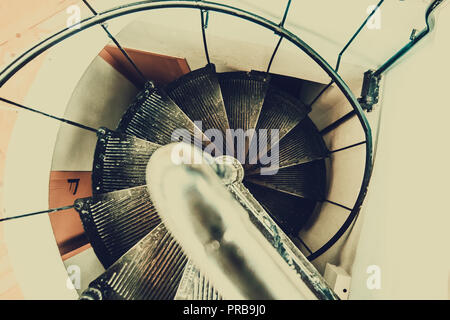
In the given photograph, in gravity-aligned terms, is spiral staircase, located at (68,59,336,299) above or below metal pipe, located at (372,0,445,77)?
below

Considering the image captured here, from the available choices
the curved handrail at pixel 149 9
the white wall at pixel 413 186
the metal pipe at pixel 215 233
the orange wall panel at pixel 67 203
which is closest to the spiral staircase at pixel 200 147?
the curved handrail at pixel 149 9

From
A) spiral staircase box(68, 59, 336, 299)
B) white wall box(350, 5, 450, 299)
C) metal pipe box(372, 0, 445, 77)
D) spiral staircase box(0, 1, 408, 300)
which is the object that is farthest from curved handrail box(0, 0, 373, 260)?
spiral staircase box(68, 59, 336, 299)

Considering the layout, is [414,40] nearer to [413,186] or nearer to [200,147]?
[413,186]

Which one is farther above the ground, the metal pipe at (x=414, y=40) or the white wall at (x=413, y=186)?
the metal pipe at (x=414, y=40)

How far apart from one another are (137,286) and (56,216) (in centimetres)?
134

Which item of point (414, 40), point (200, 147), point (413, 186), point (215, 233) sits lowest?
point (215, 233)

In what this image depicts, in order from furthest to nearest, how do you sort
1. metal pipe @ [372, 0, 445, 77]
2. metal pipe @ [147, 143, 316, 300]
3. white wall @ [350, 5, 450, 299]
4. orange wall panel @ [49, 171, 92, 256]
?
orange wall panel @ [49, 171, 92, 256] → metal pipe @ [372, 0, 445, 77] → white wall @ [350, 5, 450, 299] → metal pipe @ [147, 143, 316, 300]

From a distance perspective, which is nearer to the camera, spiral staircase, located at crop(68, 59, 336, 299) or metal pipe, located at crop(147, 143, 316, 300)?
metal pipe, located at crop(147, 143, 316, 300)

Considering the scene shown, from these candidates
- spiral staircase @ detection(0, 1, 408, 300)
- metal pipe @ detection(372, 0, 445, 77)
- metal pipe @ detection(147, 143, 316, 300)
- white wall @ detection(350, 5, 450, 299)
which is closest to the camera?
metal pipe @ detection(147, 143, 316, 300)

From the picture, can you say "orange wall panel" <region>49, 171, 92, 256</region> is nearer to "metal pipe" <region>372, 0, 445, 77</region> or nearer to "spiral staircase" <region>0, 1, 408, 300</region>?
"spiral staircase" <region>0, 1, 408, 300</region>

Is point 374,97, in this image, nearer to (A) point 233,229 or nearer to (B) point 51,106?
(A) point 233,229

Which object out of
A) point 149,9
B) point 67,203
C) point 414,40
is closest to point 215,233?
point 149,9

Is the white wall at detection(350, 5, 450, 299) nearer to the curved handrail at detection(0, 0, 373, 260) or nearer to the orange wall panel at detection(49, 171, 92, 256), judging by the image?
the curved handrail at detection(0, 0, 373, 260)

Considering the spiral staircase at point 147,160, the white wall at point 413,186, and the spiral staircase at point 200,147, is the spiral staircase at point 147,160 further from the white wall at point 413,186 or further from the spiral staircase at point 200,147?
the white wall at point 413,186
